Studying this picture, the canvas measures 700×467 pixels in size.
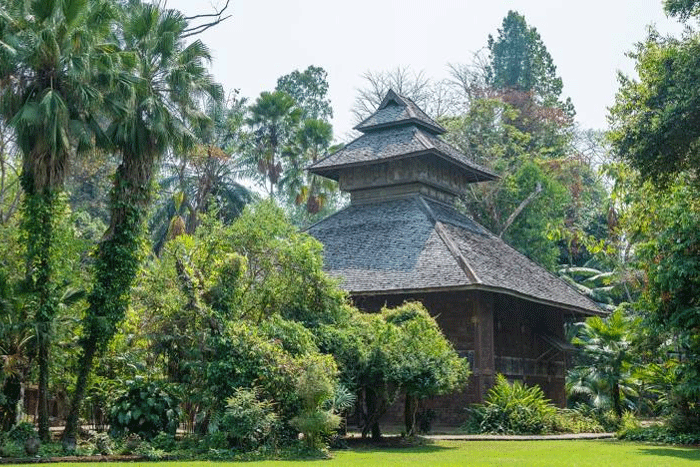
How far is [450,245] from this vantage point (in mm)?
27578

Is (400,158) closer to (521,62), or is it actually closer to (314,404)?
(314,404)

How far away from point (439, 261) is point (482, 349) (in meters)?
3.04

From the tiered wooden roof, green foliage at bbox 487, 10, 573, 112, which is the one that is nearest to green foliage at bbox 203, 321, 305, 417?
the tiered wooden roof

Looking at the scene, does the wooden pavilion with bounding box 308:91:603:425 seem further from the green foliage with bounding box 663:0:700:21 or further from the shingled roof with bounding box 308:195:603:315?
the green foliage with bounding box 663:0:700:21

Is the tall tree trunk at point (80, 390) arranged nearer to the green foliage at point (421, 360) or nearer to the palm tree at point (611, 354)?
the green foliage at point (421, 360)

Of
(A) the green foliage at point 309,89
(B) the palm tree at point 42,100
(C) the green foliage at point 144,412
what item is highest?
(A) the green foliage at point 309,89

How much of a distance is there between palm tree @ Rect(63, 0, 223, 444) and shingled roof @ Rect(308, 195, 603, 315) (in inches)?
304

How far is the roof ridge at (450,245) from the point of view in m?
25.4

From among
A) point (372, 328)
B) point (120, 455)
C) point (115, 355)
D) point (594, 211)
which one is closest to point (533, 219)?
point (594, 211)

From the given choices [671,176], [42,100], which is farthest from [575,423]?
[42,100]

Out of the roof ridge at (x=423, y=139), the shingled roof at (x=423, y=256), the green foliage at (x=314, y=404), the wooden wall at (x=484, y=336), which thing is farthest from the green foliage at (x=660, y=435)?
the roof ridge at (x=423, y=139)

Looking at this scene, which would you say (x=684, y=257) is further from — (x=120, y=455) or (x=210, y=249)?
(x=120, y=455)

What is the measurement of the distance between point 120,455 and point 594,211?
45.9 metres

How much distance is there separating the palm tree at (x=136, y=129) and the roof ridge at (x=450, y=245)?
30.6 ft
